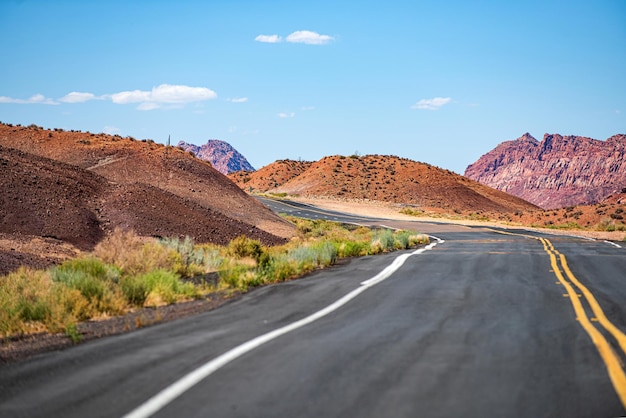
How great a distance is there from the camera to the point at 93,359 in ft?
21.4

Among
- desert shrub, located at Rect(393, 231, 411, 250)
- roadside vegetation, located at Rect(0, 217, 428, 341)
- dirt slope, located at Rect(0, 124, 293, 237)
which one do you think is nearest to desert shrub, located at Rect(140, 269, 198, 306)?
roadside vegetation, located at Rect(0, 217, 428, 341)

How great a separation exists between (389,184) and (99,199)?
103 metres

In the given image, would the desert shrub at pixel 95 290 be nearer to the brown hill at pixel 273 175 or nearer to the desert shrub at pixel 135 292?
the desert shrub at pixel 135 292

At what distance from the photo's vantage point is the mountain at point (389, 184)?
131m

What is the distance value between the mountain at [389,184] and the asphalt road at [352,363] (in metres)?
113

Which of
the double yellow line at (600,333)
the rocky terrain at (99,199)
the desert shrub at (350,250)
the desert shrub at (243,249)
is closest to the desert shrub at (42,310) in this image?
the double yellow line at (600,333)

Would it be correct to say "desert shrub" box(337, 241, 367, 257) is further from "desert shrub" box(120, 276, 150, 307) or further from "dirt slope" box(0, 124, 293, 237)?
"dirt slope" box(0, 124, 293, 237)

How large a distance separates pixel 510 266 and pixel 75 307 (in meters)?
11.3

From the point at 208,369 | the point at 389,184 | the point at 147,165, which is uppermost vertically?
the point at 389,184

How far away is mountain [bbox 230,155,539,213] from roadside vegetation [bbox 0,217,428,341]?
10473 cm

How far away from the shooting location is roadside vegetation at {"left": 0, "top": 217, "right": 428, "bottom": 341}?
9.72 meters

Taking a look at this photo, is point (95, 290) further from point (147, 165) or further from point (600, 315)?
point (147, 165)

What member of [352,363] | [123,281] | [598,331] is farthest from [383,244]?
[352,363]

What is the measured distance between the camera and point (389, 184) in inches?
5438
